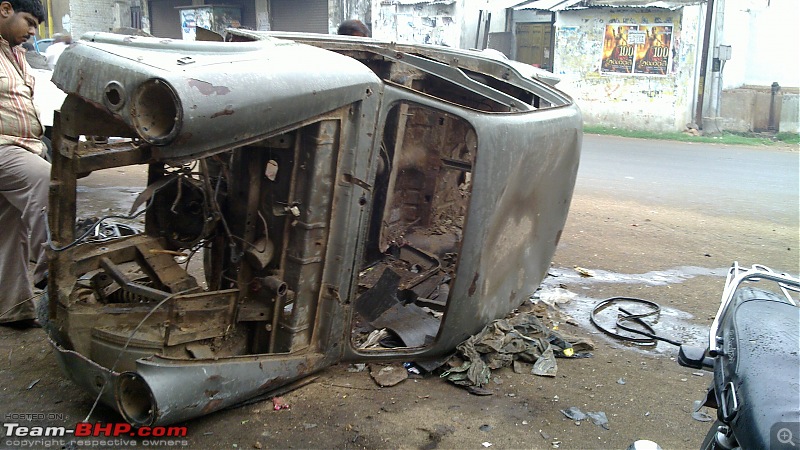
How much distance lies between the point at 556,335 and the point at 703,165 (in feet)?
25.3

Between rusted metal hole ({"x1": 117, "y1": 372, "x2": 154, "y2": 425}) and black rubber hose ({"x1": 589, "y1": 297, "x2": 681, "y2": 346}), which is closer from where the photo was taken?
rusted metal hole ({"x1": 117, "y1": 372, "x2": 154, "y2": 425})

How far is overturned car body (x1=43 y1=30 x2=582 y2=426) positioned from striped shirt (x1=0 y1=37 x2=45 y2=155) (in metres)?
0.99

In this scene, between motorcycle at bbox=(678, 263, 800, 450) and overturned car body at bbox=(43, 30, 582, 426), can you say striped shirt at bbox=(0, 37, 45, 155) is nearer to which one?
overturned car body at bbox=(43, 30, 582, 426)

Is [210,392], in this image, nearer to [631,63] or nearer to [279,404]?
[279,404]

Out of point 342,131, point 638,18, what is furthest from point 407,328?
point 638,18

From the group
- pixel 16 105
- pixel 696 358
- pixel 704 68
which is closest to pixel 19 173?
pixel 16 105

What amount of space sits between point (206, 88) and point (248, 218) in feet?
2.75

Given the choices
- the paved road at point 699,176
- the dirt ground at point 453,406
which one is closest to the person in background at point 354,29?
the dirt ground at point 453,406

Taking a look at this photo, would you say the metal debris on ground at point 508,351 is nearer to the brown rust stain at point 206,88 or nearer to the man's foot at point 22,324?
the brown rust stain at point 206,88

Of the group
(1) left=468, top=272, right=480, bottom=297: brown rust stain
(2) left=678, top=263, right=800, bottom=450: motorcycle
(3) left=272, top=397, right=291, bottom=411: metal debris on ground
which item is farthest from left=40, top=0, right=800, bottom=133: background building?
(3) left=272, top=397, right=291, bottom=411: metal debris on ground

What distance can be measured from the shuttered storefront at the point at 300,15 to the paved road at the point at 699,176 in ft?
31.0

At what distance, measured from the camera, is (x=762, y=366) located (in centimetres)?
186

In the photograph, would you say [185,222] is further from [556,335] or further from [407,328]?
[556,335]

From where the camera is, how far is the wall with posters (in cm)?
1438
